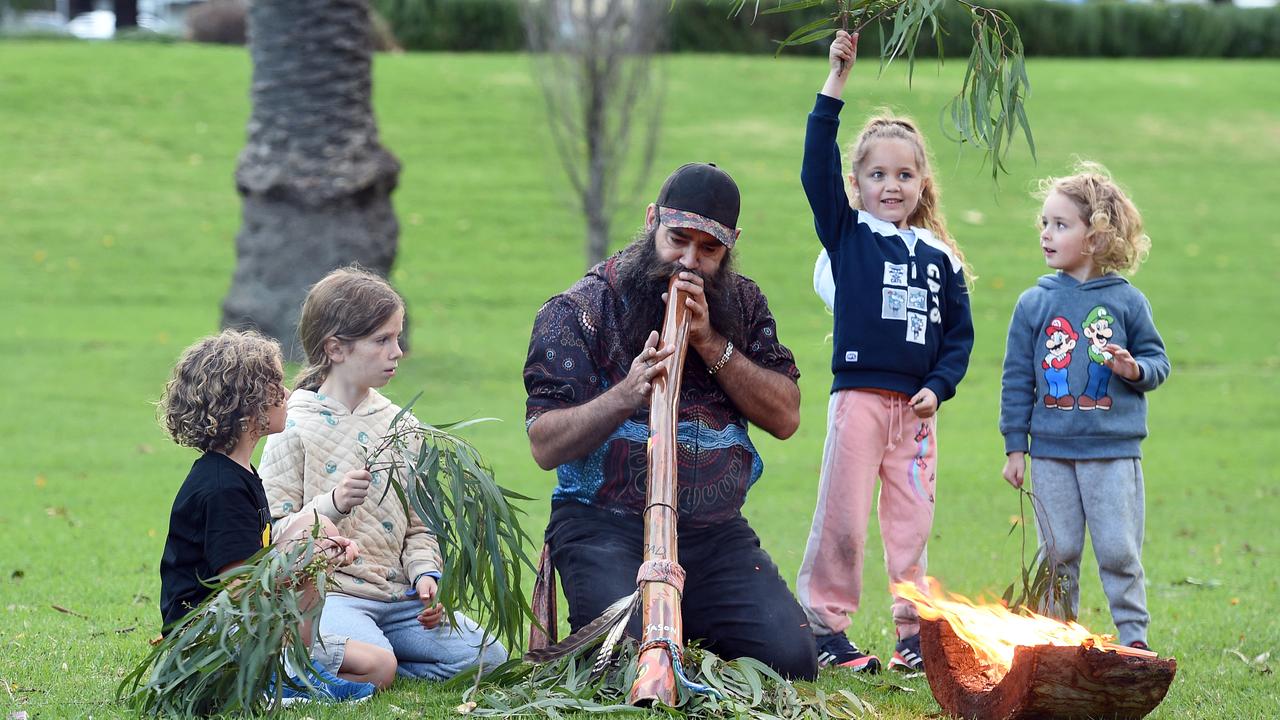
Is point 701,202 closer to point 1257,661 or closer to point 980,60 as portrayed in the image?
point 980,60

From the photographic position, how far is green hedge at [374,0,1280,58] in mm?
32344

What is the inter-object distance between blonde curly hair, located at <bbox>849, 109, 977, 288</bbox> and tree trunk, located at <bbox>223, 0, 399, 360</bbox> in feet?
24.0

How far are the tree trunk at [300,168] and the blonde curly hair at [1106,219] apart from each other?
7892mm

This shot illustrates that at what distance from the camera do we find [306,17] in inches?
482

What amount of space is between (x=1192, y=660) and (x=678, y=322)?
2.42m

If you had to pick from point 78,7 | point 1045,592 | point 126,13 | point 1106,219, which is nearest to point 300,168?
point 1106,219

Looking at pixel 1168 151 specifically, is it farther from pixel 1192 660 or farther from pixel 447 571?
pixel 447 571

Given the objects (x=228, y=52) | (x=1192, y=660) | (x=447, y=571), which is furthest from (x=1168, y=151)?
(x=447, y=571)

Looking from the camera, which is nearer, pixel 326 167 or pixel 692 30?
pixel 326 167

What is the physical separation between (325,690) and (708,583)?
4.46 ft

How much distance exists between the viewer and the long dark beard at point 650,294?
495 cm

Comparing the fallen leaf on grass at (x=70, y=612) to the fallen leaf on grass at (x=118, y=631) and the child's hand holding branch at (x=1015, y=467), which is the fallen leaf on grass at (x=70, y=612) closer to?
the fallen leaf on grass at (x=118, y=631)

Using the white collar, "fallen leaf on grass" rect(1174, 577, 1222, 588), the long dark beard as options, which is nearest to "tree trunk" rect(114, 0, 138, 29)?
"fallen leaf on grass" rect(1174, 577, 1222, 588)

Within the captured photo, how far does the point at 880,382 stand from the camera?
5.31m
